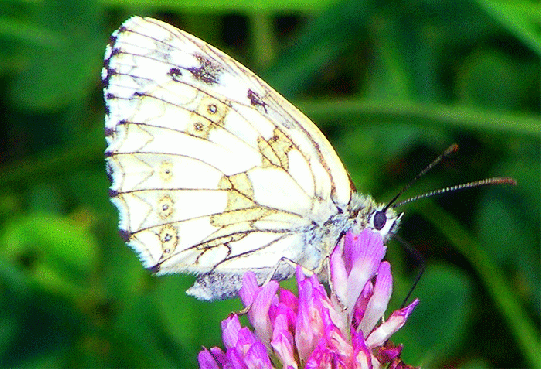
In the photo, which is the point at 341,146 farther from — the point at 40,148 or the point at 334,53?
the point at 40,148

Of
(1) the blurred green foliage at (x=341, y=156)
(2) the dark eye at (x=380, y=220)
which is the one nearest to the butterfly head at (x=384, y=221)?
(2) the dark eye at (x=380, y=220)

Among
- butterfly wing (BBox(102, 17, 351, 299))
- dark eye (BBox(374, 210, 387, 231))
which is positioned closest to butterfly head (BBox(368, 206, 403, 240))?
dark eye (BBox(374, 210, 387, 231))

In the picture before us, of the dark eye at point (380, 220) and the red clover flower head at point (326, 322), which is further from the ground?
the dark eye at point (380, 220)

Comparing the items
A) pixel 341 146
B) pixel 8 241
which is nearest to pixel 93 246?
pixel 8 241

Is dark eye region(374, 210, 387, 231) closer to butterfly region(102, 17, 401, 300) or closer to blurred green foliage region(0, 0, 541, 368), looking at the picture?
butterfly region(102, 17, 401, 300)

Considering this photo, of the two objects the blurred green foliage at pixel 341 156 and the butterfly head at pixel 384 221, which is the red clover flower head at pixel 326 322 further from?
the blurred green foliage at pixel 341 156
